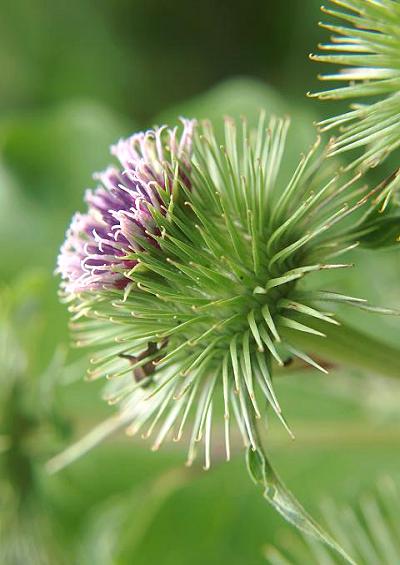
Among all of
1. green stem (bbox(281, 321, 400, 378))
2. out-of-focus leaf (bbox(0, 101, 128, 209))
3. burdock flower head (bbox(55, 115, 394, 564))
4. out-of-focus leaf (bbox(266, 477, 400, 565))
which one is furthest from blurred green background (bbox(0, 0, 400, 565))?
burdock flower head (bbox(55, 115, 394, 564))

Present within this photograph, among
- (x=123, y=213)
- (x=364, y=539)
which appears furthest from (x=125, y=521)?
(x=123, y=213)

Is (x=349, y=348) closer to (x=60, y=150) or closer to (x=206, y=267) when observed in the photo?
(x=206, y=267)

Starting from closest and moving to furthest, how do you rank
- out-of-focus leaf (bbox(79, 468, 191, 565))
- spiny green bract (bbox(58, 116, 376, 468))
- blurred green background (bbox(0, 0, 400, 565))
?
spiny green bract (bbox(58, 116, 376, 468)) → blurred green background (bbox(0, 0, 400, 565)) → out-of-focus leaf (bbox(79, 468, 191, 565))

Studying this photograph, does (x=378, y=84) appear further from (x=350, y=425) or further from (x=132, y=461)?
(x=132, y=461)

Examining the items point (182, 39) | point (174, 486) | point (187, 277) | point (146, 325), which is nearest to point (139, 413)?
point (146, 325)

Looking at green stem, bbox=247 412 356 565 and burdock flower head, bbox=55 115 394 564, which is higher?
burdock flower head, bbox=55 115 394 564

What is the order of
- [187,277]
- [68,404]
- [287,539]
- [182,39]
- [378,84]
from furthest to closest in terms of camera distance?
[182,39]
[68,404]
[287,539]
[187,277]
[378,84]

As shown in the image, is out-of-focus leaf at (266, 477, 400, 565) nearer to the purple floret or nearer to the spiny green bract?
the spiny green bract
